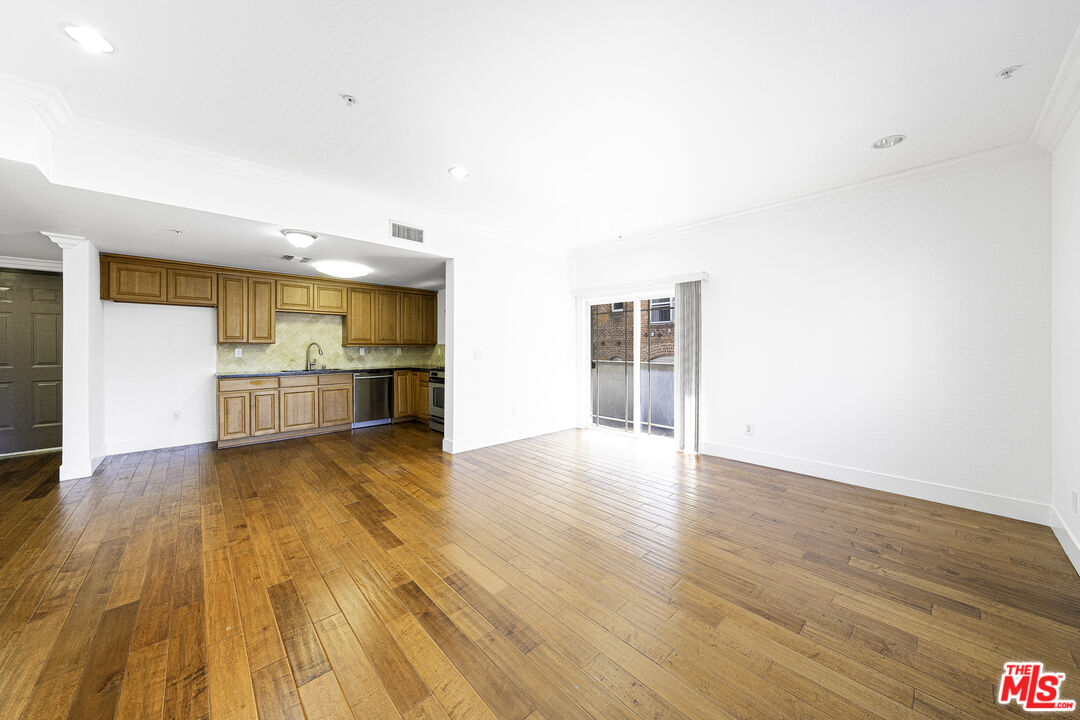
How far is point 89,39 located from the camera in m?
1.97

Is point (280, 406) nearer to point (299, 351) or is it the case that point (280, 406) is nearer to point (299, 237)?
point (299, 351)

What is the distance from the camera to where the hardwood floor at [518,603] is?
1484 millimetres

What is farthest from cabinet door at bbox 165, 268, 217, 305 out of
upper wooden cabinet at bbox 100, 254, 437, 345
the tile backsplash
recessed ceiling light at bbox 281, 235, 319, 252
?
recessed ceiling light at bbox 281, 235, 319, 252

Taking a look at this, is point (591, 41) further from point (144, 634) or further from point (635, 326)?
point (635, 326)

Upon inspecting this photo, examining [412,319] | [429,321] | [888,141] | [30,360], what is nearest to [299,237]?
[412,319]

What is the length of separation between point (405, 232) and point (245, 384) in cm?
325

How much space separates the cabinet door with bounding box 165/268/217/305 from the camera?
4918 millimetres

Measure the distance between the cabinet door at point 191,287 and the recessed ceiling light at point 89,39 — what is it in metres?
3.72

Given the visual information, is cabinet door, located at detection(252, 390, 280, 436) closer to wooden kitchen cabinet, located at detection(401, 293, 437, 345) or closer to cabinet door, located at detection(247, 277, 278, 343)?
cabinet door, located at detection(247, 277, 278, 343)

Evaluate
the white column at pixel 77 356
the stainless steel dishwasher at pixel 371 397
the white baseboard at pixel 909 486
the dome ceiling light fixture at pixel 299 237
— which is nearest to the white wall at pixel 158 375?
the white column at pixel 77 356

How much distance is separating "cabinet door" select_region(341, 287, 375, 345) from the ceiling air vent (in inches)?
106

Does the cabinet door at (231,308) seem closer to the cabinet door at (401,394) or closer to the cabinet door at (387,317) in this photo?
the cabinet door at (387,317)

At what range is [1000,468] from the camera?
3072 millimetres

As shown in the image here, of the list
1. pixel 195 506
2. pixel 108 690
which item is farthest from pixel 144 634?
pixel 195 506
